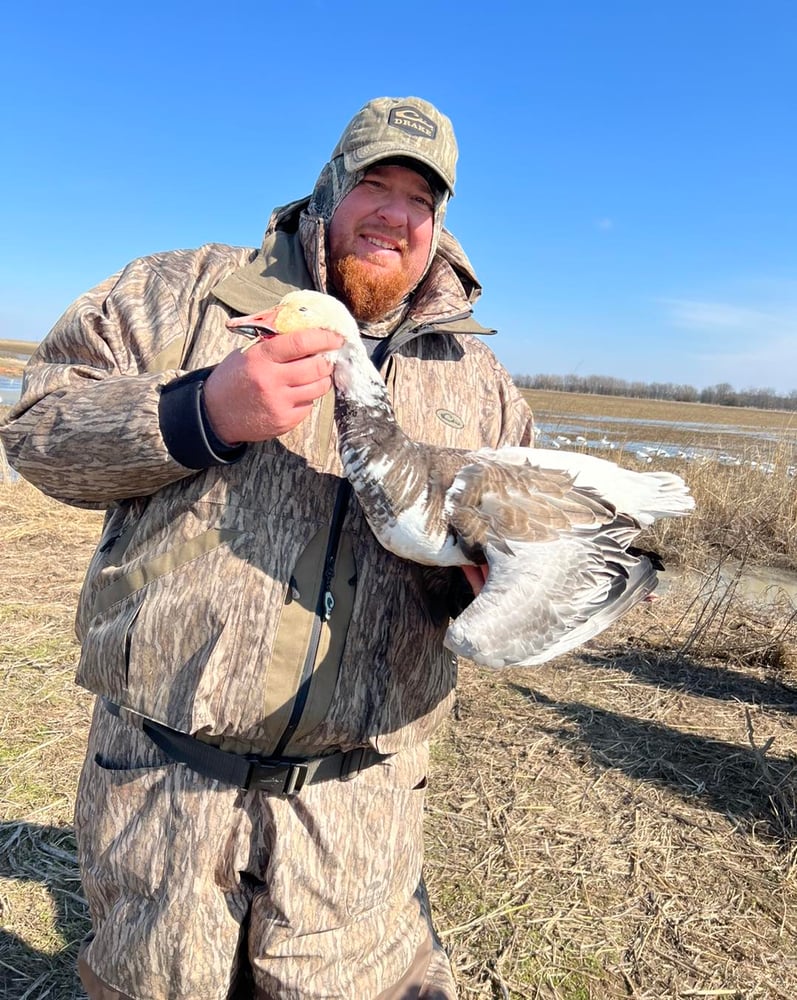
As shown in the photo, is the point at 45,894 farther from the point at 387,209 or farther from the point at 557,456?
the point at 387,209

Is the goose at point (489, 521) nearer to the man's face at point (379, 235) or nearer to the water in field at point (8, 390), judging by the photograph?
the man's face at point (379, 235)

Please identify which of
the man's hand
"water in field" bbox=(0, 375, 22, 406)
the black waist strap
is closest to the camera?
the man's hand

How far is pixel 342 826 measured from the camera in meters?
2.62

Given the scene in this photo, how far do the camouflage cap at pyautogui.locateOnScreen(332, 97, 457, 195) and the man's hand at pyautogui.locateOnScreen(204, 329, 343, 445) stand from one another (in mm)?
976

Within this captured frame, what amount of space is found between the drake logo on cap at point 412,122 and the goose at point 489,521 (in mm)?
769

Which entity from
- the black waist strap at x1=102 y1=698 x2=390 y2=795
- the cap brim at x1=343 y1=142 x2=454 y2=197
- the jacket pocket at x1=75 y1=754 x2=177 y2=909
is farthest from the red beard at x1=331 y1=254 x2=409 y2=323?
the jacket pocket at x1=75 y1=754 x2=177 y2=909

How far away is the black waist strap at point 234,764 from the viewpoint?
8.04 feet

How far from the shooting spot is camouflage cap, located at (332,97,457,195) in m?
2.74

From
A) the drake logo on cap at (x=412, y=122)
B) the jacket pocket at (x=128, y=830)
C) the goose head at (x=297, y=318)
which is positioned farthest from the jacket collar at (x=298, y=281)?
the jacket pocket at (x=128, y=830)

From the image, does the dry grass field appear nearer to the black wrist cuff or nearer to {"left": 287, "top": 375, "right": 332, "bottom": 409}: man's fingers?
the black wrist cuff

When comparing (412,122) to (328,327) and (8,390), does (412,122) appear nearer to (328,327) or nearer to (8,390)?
(328,327)

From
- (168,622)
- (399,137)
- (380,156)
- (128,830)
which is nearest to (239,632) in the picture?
(168,622)

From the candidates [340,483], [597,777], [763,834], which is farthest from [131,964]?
[763,834]

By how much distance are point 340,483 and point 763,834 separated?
13.0 ft
